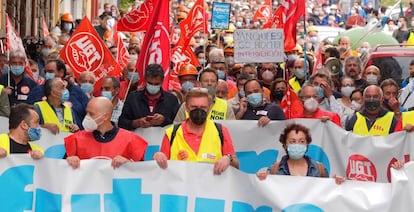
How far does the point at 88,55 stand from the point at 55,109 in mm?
4253

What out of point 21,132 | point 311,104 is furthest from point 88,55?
point 21,132

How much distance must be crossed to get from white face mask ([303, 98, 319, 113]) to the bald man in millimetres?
3066

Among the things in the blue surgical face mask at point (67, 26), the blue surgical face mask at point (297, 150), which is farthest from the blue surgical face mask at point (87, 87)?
the blue surgical face mask at point (67, 26)

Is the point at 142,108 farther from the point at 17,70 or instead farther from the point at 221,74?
the point at 221,74

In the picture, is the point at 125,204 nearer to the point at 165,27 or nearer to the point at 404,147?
the point at 404,147

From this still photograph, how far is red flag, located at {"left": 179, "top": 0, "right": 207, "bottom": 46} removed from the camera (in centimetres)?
2097

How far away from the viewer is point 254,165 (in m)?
13.4

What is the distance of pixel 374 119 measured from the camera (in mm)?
13422

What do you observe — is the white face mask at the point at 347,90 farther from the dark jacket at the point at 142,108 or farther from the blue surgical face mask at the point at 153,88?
the blue surgical face mask at the point at 153,88

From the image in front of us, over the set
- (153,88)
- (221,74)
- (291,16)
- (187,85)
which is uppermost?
(291,16)

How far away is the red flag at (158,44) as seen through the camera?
49.7ft

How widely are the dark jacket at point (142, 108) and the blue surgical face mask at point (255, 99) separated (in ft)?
2.69

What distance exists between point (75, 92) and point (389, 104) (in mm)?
3162

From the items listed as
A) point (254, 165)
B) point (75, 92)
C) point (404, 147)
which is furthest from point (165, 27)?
point (404, 147)
